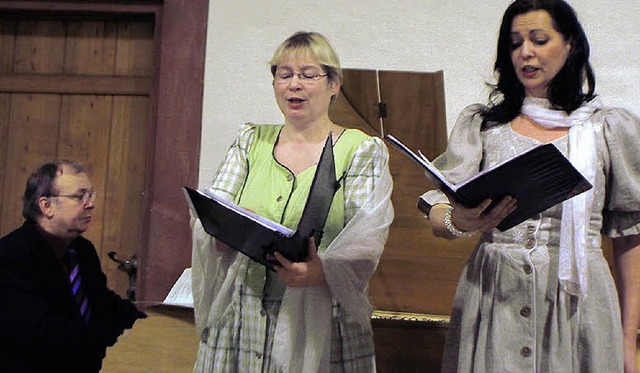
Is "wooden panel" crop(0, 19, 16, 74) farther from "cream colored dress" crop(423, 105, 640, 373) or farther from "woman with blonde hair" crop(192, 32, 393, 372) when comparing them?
"cream colored dress" crop(423, 105, 640, 373)

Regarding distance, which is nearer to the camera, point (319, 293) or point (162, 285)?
point (319, 293)

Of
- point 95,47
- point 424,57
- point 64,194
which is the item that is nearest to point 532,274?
point 64,194

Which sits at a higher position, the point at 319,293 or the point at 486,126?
the point at 486,126

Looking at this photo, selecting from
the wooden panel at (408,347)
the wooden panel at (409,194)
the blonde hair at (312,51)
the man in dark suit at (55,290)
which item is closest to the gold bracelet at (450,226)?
the blonde hair at (312,51)

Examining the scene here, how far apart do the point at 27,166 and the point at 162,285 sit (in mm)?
1027

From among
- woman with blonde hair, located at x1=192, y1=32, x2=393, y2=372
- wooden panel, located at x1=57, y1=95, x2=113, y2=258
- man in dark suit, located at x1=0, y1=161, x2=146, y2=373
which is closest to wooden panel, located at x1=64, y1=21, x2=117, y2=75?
wooden panel, located at x1=57, y1=95, x2=113, y2=258

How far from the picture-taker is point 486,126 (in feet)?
6.13

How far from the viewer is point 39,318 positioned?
2.39m

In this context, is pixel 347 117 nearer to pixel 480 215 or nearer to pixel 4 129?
pixel 480 215

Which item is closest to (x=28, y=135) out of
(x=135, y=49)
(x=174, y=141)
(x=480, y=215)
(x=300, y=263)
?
(x=135, y=49)

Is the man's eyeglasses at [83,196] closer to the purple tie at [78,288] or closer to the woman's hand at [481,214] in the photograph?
the purple tie at [78,288]

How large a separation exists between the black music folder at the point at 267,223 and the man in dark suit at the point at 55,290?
0.95 metres

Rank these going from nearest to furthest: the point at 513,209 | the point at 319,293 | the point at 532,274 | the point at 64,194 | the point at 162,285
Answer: the point at 513,209
the point at 532,274
the point at 319,293
the point at 64,194
the point at 162,285

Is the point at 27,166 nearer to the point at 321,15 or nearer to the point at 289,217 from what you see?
the point at 321,15
